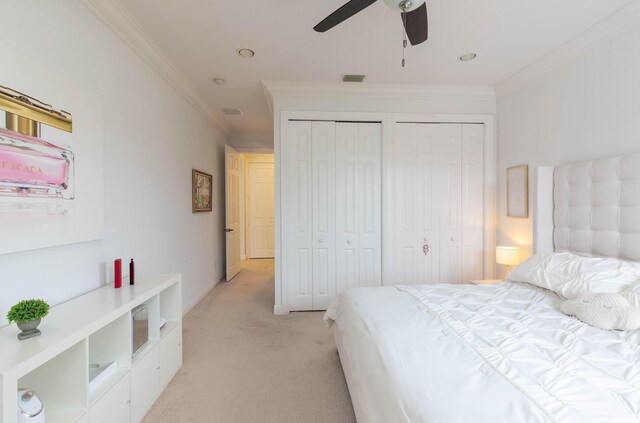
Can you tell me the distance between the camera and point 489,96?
3.35 m

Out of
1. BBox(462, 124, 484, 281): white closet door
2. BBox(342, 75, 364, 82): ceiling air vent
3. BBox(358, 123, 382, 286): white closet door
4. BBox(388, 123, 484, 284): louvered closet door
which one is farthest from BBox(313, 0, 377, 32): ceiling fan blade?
BBox(462, 124, 484, 281): white closet door

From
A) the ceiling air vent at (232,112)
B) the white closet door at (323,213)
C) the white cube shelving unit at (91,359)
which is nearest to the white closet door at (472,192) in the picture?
the white closet door at (323,213)

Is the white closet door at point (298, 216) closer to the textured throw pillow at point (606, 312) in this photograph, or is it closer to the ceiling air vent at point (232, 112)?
the ceiling air vent at point (232, 112)

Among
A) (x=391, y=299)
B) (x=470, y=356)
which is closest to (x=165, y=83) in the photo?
(x=391, y=299)

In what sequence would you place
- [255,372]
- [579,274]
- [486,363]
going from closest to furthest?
[486,363]
[579,274]
[255,372]

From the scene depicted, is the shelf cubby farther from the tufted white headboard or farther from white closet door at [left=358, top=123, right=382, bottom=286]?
the tufted white headboard

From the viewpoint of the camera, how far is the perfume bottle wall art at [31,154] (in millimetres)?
1238

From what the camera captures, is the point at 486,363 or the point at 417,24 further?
the point at 417,24

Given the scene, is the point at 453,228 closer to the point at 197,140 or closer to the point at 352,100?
the point at 352,100

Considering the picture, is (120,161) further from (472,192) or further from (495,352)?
(472,192)

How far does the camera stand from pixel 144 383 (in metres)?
1.67

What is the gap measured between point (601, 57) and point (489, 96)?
117 cm

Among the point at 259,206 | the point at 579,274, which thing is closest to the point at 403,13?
the point at 579,274

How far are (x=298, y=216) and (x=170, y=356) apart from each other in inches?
71.3
